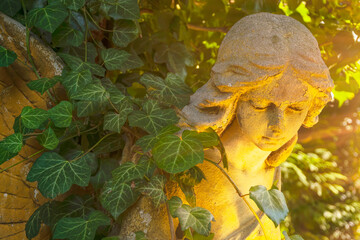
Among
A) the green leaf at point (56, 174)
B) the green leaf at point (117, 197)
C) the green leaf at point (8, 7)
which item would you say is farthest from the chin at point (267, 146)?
the green leaf at point (8, 7)

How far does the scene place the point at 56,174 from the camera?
119cm

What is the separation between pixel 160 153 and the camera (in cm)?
114

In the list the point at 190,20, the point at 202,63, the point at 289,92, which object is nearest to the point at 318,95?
the point at 289,92

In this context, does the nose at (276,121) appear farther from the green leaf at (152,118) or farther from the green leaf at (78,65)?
the green leaf at (78,65)

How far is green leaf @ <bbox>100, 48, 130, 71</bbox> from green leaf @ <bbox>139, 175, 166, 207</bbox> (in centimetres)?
40

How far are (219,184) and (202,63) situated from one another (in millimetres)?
974

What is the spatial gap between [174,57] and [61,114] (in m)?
0.76

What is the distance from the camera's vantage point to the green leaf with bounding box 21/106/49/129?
1.21 meters

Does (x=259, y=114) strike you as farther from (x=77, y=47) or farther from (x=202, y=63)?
(x=202, y=63)

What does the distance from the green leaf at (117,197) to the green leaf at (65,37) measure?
47 centimetres

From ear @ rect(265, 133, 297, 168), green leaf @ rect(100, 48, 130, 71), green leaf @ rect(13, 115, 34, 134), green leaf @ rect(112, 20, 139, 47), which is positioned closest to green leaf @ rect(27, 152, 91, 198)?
green leaf @ rect(13, 115, 34, 134)

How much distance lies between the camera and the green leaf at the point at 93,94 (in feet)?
4.05

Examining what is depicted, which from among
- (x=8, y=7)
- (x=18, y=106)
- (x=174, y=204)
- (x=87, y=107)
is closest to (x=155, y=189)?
(x=174, y=204)

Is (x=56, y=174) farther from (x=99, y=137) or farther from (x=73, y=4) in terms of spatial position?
(x=73, y=4)
